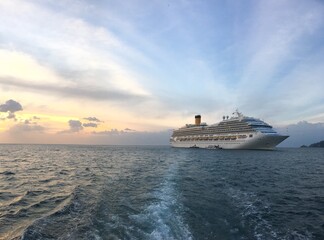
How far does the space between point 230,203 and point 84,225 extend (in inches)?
344

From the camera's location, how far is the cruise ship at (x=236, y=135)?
95.8 meters

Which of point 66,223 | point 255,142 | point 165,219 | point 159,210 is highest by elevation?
point 255,142

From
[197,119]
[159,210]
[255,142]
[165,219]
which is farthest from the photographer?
[197,119]

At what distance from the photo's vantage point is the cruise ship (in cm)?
9575

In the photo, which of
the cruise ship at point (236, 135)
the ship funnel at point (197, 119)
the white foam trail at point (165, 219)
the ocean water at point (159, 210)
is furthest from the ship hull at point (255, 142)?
the white foam trail at point (165, 219)

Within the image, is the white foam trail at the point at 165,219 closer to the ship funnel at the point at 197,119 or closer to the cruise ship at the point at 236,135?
the cruise ship at the point at 236,135


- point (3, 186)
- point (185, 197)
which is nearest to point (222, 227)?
point (185, 197)

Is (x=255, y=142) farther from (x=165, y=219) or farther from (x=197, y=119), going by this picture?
(x=165, y=219)

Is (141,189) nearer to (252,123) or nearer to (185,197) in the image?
(185,197)

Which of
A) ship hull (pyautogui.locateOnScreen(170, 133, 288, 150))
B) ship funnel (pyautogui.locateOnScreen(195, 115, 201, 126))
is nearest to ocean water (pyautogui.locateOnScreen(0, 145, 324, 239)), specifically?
ship hull (pyautogui.locateOnScreen(170, 133, 288, 150))

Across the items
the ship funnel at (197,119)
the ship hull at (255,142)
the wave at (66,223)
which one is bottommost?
the wave at (66,223)

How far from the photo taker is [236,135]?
103875 millimetres

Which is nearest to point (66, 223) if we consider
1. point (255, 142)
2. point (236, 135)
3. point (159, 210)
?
point (159, 210)

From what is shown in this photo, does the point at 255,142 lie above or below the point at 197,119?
below
